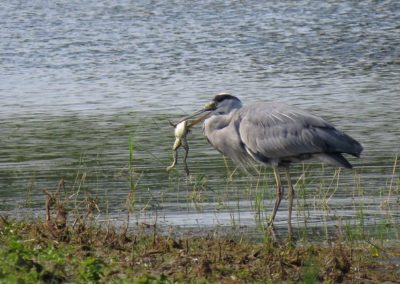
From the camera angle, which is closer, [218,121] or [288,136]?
[288,136]

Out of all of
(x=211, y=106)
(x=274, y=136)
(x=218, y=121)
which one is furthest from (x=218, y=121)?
(x=274, y=136)

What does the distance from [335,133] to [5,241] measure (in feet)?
8.67

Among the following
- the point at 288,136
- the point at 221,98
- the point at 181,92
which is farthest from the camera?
the point at 181,92

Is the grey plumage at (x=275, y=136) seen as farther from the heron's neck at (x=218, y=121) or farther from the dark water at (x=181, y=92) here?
the dark water at (x=181, y=92)

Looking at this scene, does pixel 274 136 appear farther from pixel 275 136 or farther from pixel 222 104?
pixel 222 104

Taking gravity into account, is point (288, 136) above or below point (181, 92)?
above

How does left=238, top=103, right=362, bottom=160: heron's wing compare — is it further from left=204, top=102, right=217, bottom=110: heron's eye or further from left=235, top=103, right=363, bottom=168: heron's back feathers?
left=204, top=102, right=217, bottom=110: heron's eye

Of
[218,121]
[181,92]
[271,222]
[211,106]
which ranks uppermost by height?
[211,106]

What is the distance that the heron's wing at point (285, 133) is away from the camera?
8.70 m

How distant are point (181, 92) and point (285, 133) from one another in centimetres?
758

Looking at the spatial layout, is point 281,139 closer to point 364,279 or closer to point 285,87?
point 364,279

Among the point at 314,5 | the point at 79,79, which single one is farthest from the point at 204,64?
the point at 314,5

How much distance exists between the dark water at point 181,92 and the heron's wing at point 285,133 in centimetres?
43

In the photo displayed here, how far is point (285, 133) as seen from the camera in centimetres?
894
